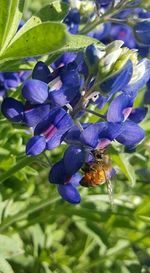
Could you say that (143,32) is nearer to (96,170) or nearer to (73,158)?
(96,170)

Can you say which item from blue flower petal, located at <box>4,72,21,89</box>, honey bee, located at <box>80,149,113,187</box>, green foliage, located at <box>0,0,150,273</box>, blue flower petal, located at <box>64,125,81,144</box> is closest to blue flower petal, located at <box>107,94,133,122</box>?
blue flower petal, located at <box>64,125,81,144</box>

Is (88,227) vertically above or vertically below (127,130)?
below

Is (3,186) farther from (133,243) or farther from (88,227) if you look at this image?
(133,243)

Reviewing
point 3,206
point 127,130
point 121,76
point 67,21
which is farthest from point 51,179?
point 67,21

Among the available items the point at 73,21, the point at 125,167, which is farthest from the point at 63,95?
the point at 73,21

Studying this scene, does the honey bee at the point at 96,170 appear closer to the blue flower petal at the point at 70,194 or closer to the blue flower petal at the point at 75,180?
the blue flower petal at the point at 75,180

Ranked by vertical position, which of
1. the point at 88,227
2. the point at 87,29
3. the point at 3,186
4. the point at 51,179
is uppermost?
the point at 87,29
